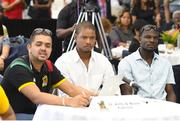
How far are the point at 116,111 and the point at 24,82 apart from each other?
0.86m

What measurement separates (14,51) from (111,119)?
3273mm

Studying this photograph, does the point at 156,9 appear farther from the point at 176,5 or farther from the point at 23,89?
the point at 23,89

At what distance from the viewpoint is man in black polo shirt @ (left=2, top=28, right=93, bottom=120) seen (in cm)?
458

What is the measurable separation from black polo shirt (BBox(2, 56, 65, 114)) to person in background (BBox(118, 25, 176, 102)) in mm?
1117

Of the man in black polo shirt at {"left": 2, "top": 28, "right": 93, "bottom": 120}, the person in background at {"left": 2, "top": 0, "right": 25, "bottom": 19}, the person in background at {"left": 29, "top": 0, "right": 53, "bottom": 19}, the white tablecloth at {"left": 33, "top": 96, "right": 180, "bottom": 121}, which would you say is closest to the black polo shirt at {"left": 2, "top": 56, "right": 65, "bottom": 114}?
the man in black polo shirt at {"left": 2, "top": 28, "right": 93, "bottom": 120}

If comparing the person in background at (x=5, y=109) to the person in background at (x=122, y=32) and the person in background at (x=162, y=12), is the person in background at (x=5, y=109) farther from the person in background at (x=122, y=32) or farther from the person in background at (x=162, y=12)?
the person in background at (x=162, y=12)

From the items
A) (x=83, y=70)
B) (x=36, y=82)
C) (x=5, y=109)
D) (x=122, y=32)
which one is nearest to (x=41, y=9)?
(x=122, y=32)

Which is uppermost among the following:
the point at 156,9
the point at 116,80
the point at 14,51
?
the point at 116,80

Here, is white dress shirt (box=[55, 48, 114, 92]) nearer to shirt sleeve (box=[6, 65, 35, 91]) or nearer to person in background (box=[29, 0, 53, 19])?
shirt sleeve (box=[6, 65, 35, 91])

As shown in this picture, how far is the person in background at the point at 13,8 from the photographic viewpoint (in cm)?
1247

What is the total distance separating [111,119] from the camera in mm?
4133

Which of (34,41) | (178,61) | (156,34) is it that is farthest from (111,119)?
(178,61)

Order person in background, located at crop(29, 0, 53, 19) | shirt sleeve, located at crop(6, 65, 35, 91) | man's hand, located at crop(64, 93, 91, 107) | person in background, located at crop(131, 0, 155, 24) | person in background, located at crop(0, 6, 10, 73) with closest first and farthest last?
man's hand, located at crop(64, 93, 91, 107)
shirt sleeve, located at crop(6, 65, 35, 91)
person in background, located at crop(0, 6, 10, 73)
person in background, located at crop(29, 0, 53, 19)
person in background, located at crop(131, 0, 155, 24)

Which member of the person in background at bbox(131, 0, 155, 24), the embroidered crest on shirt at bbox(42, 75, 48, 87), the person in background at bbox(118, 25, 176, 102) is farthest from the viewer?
the person in background at bbox(131, 0, 155, 24)
